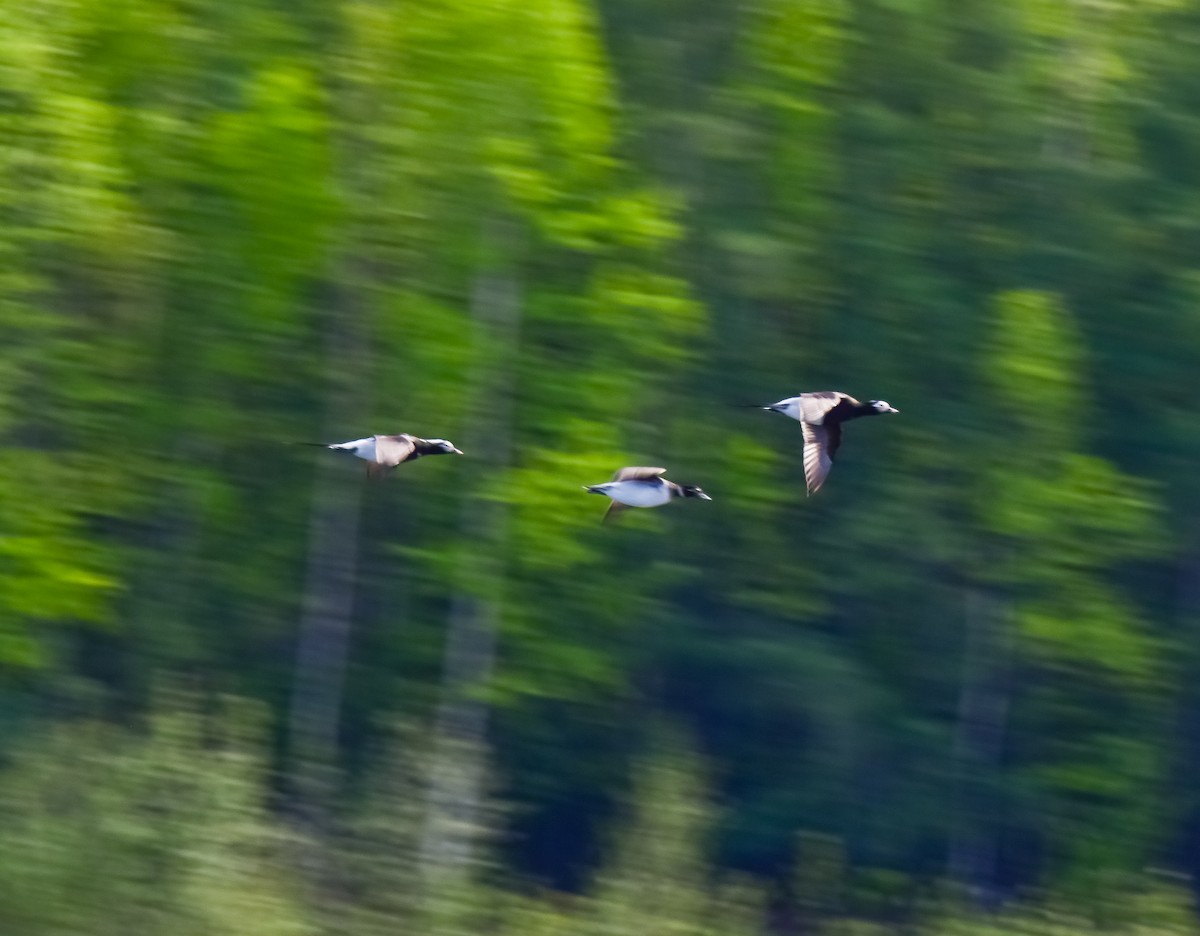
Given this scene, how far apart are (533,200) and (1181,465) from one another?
765cm

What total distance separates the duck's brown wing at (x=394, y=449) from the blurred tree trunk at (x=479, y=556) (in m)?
4.94

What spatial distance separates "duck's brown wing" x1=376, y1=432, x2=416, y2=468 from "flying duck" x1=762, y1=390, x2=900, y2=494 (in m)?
2.10

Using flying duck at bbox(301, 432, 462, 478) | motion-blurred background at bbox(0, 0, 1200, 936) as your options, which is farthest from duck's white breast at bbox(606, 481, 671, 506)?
motion-blurred background at bbox(0, 0, 1200, 936)

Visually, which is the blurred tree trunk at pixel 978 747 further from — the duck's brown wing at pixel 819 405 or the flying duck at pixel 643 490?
the flying duck at pixel 643 490

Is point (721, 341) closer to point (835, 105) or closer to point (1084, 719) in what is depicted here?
point (835, 105)

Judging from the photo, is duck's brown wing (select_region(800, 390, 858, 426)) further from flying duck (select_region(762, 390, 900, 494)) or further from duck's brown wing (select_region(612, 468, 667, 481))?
duck's brown wing (select_region(612, 468, 667, 481))

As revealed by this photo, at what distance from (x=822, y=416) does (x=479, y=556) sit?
6.05m

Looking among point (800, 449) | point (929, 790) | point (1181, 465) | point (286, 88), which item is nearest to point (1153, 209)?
point (1181, 465)

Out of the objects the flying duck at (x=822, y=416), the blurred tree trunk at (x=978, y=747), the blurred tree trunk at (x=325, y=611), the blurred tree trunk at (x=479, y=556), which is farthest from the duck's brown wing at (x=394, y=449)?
the blurred tree trunk at (x=978, y=747)

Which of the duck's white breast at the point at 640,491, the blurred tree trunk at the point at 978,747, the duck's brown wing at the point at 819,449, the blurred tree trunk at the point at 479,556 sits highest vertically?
the duck's brown wing at the point at 819,449

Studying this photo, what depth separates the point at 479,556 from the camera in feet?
61.5

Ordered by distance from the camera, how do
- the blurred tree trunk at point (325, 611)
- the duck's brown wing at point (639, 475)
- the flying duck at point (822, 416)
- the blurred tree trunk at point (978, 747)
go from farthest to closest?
the blurred tree trunk at point (978, 747) < the blurred tree trunk at point (325, 611) < the duck's brown wing at point (639, 475) < the flying duck at point (822, 416)

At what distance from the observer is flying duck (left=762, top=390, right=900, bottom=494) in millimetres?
12789

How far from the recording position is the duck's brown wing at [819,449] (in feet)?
41.0
